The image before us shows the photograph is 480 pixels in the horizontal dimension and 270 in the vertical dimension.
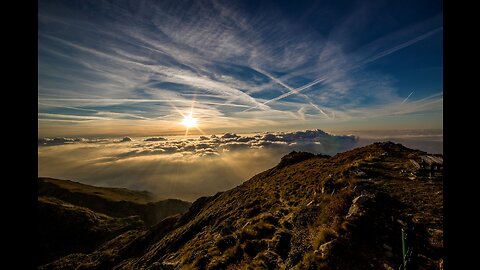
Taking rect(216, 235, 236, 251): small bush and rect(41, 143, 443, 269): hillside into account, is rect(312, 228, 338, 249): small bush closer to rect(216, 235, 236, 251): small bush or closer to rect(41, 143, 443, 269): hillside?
rect(41, 143, 443, 269): hillside

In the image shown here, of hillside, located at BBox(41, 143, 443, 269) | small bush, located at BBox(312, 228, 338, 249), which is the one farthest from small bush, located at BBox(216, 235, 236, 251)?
small bush, located at BBox(312, 228, 338, 249)

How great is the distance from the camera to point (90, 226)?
131m

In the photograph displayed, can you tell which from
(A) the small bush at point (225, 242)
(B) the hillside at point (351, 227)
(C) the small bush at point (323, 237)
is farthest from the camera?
(A) the small bush at point (225, 242)

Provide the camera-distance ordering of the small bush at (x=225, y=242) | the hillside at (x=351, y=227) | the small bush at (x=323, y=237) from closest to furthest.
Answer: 1. the hillside at (x=351, y=227)
2. the small bush at (x=323, y=237)
3. the small bush at (x=225, y=242)

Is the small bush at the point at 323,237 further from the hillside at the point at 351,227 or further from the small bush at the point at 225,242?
the small bush at the point at 225,242

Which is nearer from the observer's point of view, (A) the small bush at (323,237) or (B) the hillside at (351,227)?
(B) the hillside at (351,227)

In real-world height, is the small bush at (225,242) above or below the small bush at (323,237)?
below

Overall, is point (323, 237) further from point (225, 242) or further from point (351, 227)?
point (225, 242)

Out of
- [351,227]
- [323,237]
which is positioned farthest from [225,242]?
[351,227]

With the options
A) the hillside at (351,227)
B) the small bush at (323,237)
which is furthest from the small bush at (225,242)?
the small bush at (323,237)

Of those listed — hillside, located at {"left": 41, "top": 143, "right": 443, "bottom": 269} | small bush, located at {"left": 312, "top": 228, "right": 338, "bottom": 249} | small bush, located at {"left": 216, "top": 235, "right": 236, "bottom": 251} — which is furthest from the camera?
small bush, located at {"left": 216, "top": 235, "right": 236, "bottom": 251}
